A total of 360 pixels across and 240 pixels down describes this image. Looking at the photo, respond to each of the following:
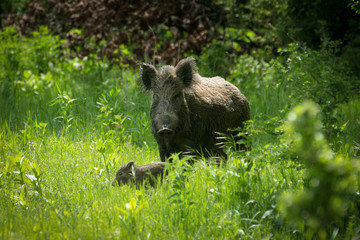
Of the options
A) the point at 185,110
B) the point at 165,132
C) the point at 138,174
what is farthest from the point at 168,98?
the point at 138,174

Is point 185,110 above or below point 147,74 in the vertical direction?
below

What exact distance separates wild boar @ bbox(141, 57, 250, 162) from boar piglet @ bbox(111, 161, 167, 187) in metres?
0.42

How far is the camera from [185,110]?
5289mm

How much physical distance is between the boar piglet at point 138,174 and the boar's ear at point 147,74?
3.93ft

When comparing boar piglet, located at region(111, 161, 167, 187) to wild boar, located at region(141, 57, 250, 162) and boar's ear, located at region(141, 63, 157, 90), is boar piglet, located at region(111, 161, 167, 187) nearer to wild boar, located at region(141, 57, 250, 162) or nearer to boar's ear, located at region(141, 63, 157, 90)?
wild boar, located at region(141, 57, 250, 162)

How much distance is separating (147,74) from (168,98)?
21.1 inches

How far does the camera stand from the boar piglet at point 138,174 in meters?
4.80

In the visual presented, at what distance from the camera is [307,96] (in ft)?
16.1

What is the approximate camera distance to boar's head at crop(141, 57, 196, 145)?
16.6 feet

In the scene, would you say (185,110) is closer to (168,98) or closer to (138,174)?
(168,98)

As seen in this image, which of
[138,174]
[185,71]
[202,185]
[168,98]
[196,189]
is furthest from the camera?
[185,71]

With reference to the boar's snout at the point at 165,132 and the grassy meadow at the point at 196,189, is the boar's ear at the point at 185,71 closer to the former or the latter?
the boar's snout at the point at 165,132

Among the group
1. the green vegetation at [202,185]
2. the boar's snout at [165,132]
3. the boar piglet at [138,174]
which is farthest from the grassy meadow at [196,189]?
the boar's snout at [165,132]

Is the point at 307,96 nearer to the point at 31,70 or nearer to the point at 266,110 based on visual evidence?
the point at 266,110
